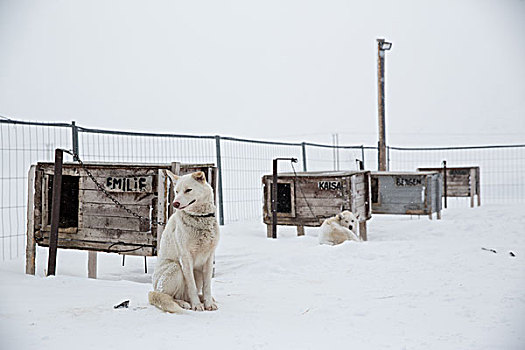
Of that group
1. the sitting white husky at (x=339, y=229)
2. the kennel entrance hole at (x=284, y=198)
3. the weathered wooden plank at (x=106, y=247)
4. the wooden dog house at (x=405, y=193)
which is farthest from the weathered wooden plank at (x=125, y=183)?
the wooden dog house at (x=405, y=193)

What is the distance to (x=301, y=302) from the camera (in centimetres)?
332

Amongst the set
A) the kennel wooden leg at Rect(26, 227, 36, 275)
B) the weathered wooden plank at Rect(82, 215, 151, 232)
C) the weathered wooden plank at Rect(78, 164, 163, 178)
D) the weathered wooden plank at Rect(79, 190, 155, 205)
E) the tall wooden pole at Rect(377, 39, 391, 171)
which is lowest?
the kennel wooden leg at Rect(26, 227, 36, 275)

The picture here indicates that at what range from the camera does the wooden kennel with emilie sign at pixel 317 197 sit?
6.52 m

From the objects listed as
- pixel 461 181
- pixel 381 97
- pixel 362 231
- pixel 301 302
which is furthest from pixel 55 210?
pixel 461 181

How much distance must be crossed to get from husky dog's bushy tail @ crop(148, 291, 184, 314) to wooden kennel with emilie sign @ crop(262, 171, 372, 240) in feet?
13.1

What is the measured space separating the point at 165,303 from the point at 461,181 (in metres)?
10.2

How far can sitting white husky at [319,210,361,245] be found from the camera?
5828 mm

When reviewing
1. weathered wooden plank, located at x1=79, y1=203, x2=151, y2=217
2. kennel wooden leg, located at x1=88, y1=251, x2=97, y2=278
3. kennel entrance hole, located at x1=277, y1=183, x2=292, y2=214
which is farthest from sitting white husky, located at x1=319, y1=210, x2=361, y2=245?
kennel wooden leg, located at x1=88, y1=251, x2=97, y2=278

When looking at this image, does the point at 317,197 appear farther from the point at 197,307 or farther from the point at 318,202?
the point at 197,307

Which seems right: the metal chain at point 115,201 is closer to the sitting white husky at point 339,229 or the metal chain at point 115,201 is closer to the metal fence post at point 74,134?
the metal fence post at point 74,134

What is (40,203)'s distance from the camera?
4.40 meters

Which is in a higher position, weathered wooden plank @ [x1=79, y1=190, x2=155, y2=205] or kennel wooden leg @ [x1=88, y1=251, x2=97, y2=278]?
weathered wooden plank @ [x1=79, y1=190, x2=155, y2=205]

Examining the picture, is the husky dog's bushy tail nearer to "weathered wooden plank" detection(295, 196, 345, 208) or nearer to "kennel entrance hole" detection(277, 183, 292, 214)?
"weathered wooden plank" detection(295, 196, 345, 208)

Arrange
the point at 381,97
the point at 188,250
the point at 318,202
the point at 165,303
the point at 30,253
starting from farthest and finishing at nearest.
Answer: the point at 381,97 < the point at 318,202 < the point at 30,253 < the point at 188,250 < the point at 165,303
